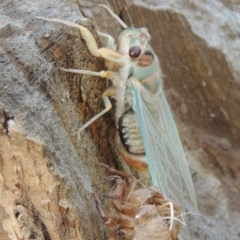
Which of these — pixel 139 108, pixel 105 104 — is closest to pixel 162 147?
pixel 139 108

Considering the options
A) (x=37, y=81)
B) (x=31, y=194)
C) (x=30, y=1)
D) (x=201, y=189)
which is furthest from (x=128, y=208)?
(x=201, y=189)

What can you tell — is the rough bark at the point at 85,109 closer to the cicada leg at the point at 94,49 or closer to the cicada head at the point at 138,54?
the cicada leg at the point at 94,49

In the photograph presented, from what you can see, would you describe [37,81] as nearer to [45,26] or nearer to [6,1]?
[45,26]

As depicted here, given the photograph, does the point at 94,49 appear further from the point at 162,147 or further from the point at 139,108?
the point at 162,147

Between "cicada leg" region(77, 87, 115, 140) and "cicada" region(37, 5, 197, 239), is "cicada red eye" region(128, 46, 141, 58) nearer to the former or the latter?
"cicada" region(37, 5, 197, 239)

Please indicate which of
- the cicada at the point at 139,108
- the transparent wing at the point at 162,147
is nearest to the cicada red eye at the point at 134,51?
the cicada at the point at 139,108
